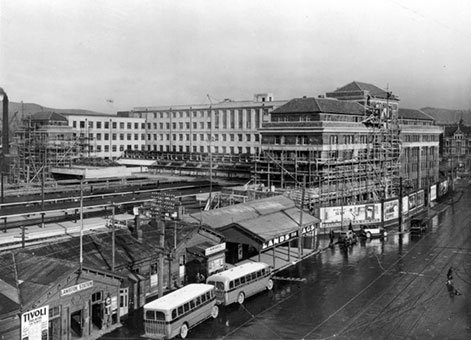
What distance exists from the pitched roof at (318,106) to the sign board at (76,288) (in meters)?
53.9

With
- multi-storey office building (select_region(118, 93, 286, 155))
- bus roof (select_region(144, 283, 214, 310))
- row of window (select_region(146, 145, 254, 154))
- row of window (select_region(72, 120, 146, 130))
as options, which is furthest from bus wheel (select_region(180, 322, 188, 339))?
row of window (select_region(72, 120, 146, 130))

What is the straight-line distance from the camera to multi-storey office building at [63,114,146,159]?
110125mm

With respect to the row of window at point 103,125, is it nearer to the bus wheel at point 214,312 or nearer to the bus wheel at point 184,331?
the bus wheel at point 214,312

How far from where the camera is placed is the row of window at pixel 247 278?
104 feet

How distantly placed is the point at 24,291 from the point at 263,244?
18.8m

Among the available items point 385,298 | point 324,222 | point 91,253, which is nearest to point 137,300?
point 91,253

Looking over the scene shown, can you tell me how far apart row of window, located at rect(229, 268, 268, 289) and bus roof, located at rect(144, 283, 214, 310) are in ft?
8.36

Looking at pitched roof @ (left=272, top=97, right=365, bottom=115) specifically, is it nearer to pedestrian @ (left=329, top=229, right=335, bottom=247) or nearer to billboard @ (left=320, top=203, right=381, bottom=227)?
billboard @ (left=320, top=203, right=381, bottom=227)

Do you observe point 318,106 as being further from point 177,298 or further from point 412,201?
point 177,298

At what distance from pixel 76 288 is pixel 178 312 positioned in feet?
16.6

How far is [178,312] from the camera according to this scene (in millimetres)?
26344

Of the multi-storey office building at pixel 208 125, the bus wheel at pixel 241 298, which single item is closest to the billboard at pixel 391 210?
the bus wheel at pixel 241 298

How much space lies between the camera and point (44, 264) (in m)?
27.7

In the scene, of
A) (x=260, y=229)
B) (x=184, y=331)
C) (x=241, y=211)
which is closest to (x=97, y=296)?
(x=184, y=331)
